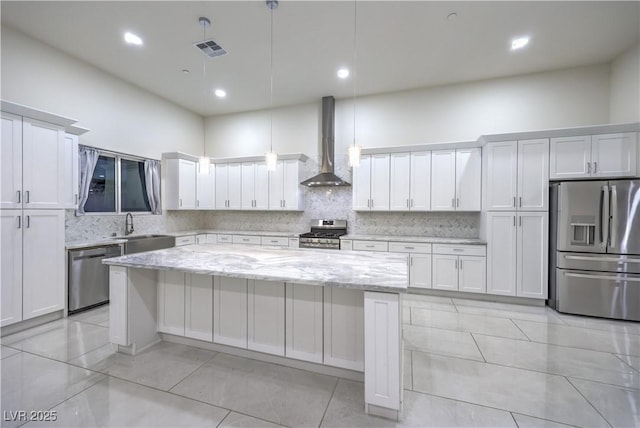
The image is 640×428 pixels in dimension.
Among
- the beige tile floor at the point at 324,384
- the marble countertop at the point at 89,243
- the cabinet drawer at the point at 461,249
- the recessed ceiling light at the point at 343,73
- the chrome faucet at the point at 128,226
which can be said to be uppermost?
the recessed ceiling light at the point at 343,73

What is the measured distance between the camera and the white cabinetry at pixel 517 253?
3.67 m

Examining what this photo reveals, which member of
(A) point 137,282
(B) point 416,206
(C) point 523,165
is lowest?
(A) point 137,282

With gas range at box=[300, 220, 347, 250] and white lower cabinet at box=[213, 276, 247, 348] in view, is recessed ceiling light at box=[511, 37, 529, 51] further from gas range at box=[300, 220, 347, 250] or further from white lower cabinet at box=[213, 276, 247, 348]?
white lower cabinet at box=[213, 276, 247, 348]

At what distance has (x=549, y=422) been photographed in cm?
164

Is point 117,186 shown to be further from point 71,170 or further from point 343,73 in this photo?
point 343,73

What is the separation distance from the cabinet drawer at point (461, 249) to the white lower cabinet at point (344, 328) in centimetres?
259

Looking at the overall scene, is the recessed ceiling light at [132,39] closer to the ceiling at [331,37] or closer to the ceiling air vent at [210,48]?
the ceiling at [331,37]

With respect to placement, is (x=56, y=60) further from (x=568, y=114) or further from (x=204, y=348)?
(x=568, y=114)

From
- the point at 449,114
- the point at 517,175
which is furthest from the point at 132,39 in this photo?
the point at 517,175

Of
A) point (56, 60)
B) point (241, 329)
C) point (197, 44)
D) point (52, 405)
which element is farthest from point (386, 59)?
point (52, 405)

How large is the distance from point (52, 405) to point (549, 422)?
315cm

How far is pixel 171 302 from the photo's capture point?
2.56m

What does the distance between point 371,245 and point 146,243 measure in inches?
140

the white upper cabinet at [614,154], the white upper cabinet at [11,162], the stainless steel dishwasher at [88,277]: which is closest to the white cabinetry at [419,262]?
the white upper cabinet at [614,154]
